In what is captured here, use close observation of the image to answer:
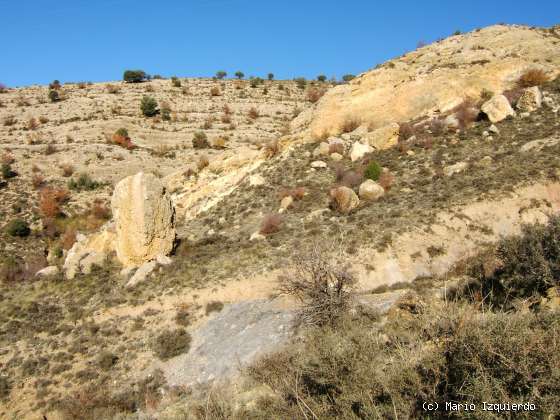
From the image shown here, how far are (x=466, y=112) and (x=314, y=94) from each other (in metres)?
29.0

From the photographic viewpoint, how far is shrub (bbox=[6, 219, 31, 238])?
2482 centimetres

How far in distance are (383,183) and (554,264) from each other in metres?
11.5

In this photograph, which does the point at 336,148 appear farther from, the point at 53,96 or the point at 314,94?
the point at 53,96

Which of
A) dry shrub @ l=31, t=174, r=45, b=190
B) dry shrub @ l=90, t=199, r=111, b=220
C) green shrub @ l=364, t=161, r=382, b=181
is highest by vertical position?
dry shrub @ l=31, t=174, r=45, b=190

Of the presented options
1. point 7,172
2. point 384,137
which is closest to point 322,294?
point 384,137

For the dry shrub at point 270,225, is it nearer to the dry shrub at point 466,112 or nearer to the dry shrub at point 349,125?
the dry shrub at point 349,125

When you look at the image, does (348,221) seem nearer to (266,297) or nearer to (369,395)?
(266,297)

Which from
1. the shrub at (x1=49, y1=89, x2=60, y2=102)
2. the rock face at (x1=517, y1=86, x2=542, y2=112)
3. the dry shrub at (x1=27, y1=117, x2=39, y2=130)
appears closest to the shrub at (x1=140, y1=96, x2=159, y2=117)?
the dry shrub at (x1=27, y1=117, x2=39, y2=130)

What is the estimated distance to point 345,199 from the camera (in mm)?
17297

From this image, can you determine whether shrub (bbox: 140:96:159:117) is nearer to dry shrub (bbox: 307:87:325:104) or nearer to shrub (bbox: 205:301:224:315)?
dry shrub (bbox: 307:87:325:104)

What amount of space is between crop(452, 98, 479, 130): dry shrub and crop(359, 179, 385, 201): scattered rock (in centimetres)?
765

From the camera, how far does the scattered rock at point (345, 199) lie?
1728 centimetres

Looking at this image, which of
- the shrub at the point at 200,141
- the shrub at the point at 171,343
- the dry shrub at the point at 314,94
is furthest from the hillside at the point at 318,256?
the dry shrub at the point at 314,94

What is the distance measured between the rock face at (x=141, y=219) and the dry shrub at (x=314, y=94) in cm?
3370
